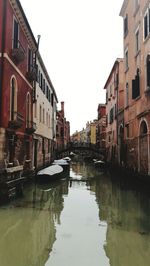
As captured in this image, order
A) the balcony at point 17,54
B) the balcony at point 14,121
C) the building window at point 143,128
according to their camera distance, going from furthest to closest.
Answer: the building window at point 143,128 < the balcony at point 17,54 < the balcony at point 14,121

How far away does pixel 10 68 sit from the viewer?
1315 cm

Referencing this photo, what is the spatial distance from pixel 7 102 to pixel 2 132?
1.44m

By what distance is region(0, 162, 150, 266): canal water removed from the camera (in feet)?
19.1

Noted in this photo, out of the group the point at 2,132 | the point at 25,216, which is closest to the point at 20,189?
the point at 2,132

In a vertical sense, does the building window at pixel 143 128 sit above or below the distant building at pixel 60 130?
below

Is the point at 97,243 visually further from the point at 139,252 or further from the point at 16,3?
the point at 16,3

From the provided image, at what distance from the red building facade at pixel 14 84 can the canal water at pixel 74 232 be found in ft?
8.28

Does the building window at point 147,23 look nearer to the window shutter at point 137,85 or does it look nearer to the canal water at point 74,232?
the window shutter at point 137,85

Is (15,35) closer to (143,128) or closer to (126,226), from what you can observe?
(143,128)

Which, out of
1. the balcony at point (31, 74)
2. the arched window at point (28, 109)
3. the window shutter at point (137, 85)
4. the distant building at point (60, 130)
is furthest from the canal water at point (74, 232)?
the distant building at point (60, 130)

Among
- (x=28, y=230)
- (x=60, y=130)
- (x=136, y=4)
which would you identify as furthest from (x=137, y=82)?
(x=60, y=130)

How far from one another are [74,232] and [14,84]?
8.56 meters

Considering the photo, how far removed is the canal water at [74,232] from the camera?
5.82 m

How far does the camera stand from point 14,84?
559 inches
